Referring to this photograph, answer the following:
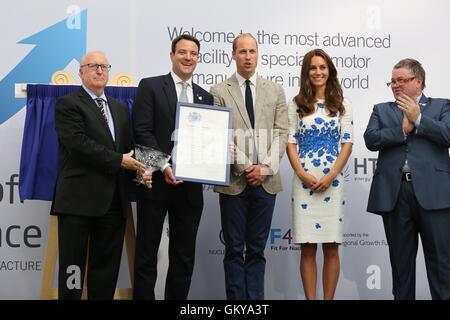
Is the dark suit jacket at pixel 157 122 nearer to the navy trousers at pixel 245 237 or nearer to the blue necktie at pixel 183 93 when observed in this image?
the blue necktie at pixel 183 93

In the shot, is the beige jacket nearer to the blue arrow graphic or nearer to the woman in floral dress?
the woman in floral dress

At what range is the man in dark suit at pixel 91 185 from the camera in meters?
3.35

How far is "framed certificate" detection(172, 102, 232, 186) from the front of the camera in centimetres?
348

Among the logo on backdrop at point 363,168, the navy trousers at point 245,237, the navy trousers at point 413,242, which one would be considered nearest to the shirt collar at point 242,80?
the navy trousers at point 245,237

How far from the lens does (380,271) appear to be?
183 inches

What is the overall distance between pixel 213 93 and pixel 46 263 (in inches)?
61.9

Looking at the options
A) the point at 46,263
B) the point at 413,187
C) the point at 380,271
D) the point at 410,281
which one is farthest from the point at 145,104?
the point at 380,271

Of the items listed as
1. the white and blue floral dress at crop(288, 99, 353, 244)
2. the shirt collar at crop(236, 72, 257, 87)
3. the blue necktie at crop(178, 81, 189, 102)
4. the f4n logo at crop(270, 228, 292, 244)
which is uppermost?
the shirt collar at crop(236, 72, 257, 87)

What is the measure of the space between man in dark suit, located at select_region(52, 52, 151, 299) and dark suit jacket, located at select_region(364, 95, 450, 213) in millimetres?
1422

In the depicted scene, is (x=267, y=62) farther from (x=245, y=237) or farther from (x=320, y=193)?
(x=245, y=237)

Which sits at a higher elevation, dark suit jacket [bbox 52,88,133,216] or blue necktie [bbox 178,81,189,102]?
blue necktie [bbox 178,81,189,102]

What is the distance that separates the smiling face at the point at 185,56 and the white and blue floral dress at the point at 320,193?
80 centimetres

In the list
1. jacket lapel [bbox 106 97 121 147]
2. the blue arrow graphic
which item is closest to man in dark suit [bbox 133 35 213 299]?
jacket lapel [bbox 106 97 121 147]

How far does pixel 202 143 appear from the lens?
139 inches
